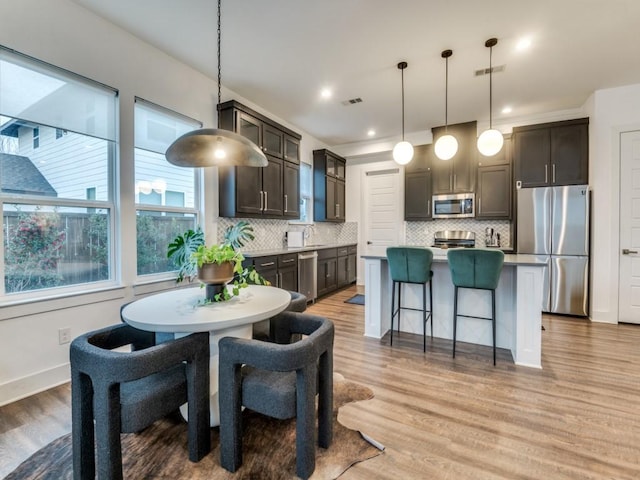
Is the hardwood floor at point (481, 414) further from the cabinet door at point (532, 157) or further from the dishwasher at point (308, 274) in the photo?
the cabinet door at point (532, 157)

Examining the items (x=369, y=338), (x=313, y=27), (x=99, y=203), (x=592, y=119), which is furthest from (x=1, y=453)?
(x=592, y=119)

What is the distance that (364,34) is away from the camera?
279 centimetres

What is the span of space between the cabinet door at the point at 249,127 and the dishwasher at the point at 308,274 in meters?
1.79

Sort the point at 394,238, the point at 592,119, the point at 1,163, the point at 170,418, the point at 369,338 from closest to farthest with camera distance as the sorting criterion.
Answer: the point at 170,418 → the point at 1,163 → the point at 369,338 → the point at 592,119 → the point at 394,238

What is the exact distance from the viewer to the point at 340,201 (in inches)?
251

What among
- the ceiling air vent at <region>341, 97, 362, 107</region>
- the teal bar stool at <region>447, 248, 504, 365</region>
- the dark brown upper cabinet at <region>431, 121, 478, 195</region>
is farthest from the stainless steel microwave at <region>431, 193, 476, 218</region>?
the teal bar stool at <region>447, 248, 504, 365</region>

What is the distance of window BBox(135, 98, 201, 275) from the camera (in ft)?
9.73

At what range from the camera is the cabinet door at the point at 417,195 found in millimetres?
5391

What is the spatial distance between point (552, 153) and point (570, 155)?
21 centimetres

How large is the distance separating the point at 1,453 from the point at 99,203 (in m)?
1.83

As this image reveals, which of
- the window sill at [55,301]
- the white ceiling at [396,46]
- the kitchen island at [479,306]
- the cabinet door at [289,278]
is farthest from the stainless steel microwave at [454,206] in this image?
the window sill at [55,301]

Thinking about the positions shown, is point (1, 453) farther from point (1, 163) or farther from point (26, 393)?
point (1, 163)

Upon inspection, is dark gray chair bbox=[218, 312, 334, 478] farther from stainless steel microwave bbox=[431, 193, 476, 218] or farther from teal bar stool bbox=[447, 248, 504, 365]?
stainless steel microwave bbox=[431, 193, 476, 218]

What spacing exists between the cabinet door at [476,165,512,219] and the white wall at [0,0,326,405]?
459cm
